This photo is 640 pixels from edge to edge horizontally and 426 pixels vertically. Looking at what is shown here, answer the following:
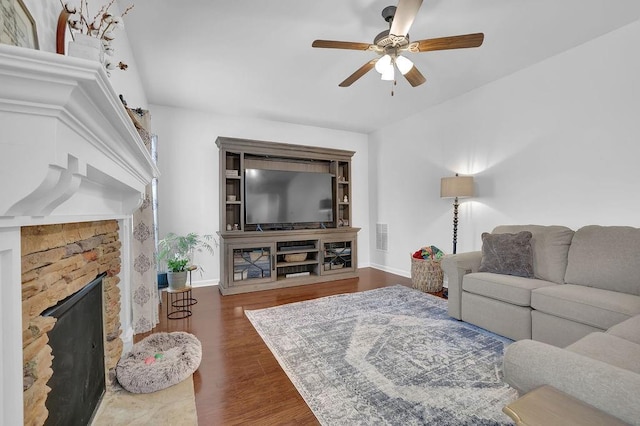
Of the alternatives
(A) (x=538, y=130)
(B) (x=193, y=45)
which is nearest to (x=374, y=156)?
(A) (x=538, y=130)

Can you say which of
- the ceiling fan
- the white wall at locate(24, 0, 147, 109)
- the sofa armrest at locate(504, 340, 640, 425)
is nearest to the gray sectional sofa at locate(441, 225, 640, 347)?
the sofa armrest at locate(504, 340, 640, 425)

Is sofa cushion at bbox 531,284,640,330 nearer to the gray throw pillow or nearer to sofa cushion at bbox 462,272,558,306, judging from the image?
sofa cushion at bbox 462,272,558,306

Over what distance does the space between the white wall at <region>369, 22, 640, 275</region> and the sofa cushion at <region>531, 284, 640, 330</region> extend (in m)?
0.93

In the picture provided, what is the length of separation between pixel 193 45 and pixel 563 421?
3298 mm

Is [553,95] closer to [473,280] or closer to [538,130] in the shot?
[538,130]

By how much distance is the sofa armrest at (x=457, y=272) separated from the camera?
2742mm

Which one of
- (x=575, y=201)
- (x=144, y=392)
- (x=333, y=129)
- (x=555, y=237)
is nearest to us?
(x=144, y=392)

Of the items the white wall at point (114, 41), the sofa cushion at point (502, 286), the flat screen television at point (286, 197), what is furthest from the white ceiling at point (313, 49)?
the sofa cushion at point (502, 286)

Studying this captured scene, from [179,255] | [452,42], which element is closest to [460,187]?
[452,42]

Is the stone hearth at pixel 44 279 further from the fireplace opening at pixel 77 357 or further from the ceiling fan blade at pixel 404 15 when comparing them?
the ceiling fan blade at pixel 404 15

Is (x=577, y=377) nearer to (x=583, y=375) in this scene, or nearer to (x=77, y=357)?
(x=583, y=375)

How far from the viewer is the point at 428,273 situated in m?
3.72

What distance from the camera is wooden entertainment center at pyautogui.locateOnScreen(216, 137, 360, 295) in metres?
3.88

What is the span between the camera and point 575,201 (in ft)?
9.02
